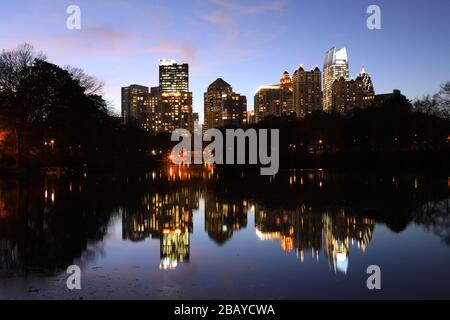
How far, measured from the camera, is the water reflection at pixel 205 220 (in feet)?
47.4

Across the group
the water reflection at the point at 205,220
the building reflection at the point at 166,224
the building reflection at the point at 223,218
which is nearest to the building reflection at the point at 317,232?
the water reflection at the point at 205,220

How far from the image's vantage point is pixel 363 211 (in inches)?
906

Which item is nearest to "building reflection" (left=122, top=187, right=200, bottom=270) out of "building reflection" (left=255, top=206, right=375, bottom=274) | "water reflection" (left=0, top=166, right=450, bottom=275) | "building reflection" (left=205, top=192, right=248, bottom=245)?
"water reflection" (left=0, top=166, right=450, bottom=275)

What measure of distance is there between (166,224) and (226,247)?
16.2 ft

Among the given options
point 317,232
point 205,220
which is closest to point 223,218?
point 205,220

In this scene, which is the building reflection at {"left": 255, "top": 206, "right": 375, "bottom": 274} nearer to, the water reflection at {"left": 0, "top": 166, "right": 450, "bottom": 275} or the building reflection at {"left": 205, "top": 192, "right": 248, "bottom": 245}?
the water reflection at {"left": 0, "top": 166, "right": 450, "bottom": 275}

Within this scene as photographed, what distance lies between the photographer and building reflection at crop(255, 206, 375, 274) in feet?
47.0

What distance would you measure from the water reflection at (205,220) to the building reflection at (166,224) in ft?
0.11

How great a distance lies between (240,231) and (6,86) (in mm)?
45810

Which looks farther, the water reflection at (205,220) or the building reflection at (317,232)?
the water reflection at (205,220)

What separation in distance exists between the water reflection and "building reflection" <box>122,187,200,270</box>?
0.03 metres

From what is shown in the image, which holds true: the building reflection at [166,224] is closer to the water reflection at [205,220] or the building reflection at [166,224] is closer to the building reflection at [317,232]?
the water reflection at [205,220]
